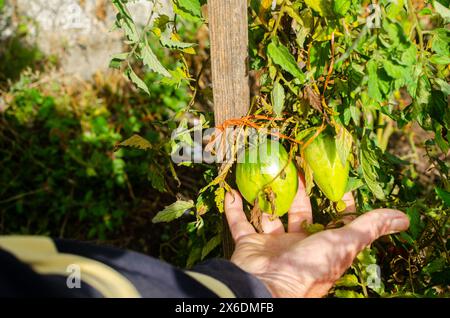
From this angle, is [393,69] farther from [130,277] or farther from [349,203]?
[130,277]

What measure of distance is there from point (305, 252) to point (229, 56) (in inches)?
17.3

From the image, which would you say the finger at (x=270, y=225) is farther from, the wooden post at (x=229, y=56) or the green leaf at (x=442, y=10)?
the green leaf at (x=442, y=10)

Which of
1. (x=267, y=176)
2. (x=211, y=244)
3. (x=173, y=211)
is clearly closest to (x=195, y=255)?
(x=211, y=244)

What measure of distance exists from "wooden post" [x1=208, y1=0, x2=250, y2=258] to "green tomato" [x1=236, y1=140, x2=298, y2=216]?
0.41 ft

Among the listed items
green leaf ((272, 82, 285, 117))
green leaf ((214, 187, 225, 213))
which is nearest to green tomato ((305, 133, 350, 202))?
green leaf ((272, 82, 285, 117))

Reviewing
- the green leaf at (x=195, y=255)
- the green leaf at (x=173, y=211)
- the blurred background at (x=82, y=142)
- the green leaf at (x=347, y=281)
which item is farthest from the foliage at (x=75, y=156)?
the green leaf at (x=347, y=281)

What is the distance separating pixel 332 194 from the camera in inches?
44.0

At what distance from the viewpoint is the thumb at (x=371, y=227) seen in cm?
106

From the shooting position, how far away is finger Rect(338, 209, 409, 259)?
41.7 inches

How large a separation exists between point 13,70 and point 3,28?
38 cm

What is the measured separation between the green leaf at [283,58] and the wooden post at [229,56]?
3.6 inches

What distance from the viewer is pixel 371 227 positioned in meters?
1.08

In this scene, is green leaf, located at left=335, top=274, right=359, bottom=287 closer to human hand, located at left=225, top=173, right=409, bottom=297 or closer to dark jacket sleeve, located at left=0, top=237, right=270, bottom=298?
human hand, located at left=225, top=173, right=409, bottom=297

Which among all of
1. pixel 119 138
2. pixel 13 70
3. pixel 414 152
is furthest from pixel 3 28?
pixel 414 152
